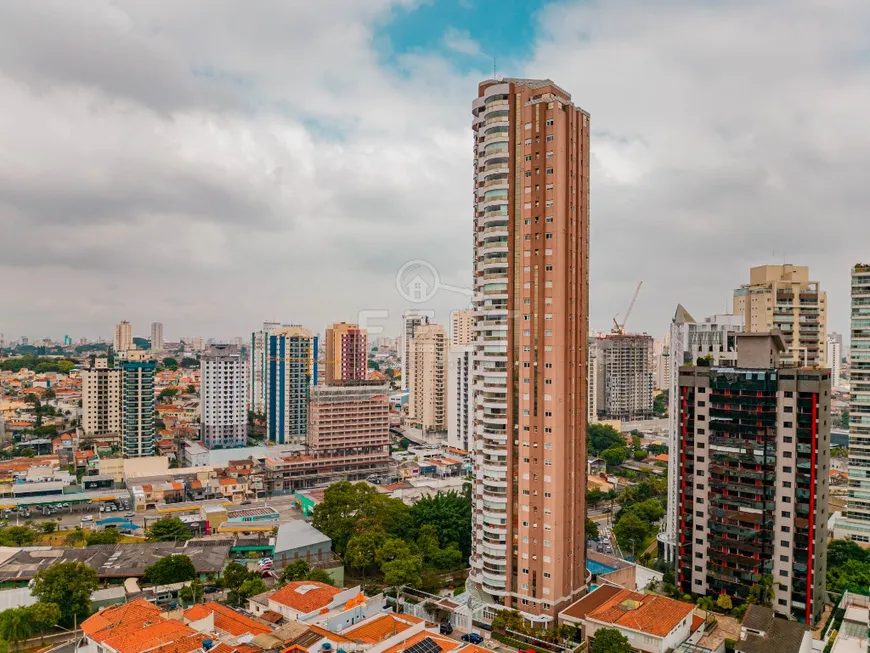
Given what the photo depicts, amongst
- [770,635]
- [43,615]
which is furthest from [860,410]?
[43,615]

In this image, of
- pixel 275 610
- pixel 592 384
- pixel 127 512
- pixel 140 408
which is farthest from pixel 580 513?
pixel 592 384

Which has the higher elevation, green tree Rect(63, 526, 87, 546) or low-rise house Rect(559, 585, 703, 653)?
low-rise house Rect(559, 585, 703, 653)

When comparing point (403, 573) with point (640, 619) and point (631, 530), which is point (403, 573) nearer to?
point (640, 619)

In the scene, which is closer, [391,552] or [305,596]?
[305,596]

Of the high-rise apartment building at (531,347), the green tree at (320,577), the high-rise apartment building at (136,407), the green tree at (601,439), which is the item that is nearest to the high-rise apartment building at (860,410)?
the high-rise apartment building at (531,347)

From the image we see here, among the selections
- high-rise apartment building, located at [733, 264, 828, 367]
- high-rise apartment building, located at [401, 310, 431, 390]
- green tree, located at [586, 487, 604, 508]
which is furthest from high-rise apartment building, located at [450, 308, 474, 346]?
Answer: high-rise apartment building, located at [733, 264, 828, 367]

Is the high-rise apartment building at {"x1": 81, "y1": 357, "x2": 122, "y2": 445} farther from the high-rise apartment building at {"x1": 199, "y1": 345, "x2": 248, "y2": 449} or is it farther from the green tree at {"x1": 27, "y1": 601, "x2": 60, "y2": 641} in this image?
the green tree at {"x1": 27, "y1": 601, "x2": 60, "y2": 641}
